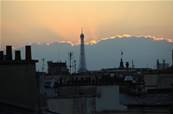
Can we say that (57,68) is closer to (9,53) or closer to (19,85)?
(9,53)

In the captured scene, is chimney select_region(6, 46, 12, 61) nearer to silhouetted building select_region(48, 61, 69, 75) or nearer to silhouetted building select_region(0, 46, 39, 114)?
silhouetted building select_region(0, 46, 39, 114)

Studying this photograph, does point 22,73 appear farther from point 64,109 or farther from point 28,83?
point 64,109

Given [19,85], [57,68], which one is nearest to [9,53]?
[19,85]

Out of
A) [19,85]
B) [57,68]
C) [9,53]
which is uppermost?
[9,53]

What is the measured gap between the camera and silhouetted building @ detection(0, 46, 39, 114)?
23641 millimetres

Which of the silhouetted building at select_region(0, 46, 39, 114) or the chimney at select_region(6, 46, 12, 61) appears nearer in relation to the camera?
the silhouetted building at select_region(0, 46, 39, 114)

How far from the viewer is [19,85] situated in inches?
956

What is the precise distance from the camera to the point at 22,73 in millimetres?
24500

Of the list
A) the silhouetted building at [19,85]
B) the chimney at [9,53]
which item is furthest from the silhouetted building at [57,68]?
the silhouetted building at [19,85]

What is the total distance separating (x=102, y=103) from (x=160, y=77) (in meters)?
22.4

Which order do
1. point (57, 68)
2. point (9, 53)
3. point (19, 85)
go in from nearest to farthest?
point (19, 85), point (9, 53), point (57, 68)

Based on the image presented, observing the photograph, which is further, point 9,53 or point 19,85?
point 9,53

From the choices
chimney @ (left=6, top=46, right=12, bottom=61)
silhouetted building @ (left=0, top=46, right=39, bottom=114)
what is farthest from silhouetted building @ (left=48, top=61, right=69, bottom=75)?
silhouetted building @ (left=0, top=46, right=39, bottom=114)

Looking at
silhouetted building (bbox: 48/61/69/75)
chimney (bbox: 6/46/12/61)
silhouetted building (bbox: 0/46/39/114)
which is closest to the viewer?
silhouetted building (bbox: 0/46/39/114)
